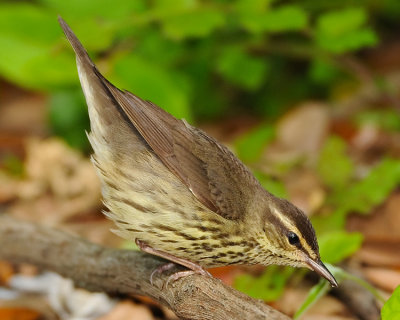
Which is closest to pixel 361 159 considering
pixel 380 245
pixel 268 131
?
pixel 268 131

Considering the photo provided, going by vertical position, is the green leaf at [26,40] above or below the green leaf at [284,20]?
below

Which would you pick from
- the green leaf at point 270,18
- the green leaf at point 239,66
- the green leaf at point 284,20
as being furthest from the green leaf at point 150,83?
the green leaf at point 284,20

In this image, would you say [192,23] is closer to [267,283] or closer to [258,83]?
[258,83]

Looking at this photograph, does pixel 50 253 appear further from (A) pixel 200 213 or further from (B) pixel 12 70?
(B) pixel 12 70

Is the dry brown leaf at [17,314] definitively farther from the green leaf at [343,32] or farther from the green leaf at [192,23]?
the green leaf at [343,32]

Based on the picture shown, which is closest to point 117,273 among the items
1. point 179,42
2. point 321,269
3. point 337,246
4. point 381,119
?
point 321,269

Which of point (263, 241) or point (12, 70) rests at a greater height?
point (12, 70)
